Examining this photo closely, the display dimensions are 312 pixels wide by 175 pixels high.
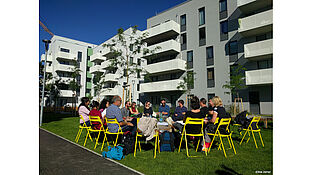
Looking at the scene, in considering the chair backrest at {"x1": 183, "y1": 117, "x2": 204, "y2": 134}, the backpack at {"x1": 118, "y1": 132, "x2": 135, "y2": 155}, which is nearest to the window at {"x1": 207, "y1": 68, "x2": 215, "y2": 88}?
the chair backrest at {"x1": 183, "y1": 117, "x2": 204, "y2": 134}

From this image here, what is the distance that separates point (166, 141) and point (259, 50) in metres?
17.1

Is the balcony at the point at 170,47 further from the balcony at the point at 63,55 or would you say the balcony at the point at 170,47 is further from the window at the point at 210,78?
the balcony at the point at 63,55

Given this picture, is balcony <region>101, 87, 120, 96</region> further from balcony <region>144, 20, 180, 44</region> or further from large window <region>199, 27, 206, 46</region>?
large window <region>199, 27, 206, 46</region>

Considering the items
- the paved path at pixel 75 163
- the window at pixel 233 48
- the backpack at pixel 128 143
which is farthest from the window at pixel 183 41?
the paved path at pixel 75 163

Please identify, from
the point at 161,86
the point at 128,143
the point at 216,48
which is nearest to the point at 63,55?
the point at 161,86

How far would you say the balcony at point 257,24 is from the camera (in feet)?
59.7

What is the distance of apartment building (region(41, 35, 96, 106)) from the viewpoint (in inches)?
1635

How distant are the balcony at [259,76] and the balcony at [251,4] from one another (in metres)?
7.23

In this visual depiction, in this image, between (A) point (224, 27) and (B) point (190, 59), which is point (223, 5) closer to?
(A) point (224, 27)

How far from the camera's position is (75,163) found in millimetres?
4668
